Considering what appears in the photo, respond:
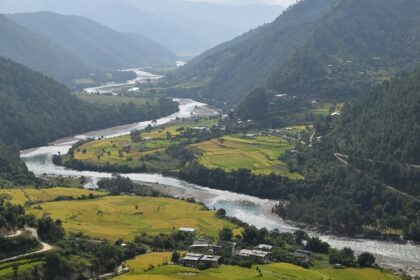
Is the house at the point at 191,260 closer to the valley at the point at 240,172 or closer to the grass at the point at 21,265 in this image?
the valley at the point at 240,172

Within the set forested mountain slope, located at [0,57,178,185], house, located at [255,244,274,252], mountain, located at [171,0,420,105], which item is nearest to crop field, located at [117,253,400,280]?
house, located at [255,244,274,252]

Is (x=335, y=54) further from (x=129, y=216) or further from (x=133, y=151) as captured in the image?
(x=129, y=216)

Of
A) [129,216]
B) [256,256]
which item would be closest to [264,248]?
[256,256]

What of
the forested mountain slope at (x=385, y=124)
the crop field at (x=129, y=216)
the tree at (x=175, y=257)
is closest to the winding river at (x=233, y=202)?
the crop field at (x=129, y=216)

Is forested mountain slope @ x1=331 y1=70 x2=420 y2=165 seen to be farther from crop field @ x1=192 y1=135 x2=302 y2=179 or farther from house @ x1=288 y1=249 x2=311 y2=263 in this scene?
house @ x1=288 y1=249 x2=311 y2=263

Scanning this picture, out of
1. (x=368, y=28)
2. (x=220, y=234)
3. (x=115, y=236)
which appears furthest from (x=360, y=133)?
(x=368, y=28)

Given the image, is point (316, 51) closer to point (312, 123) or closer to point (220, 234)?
point (312, 123)
